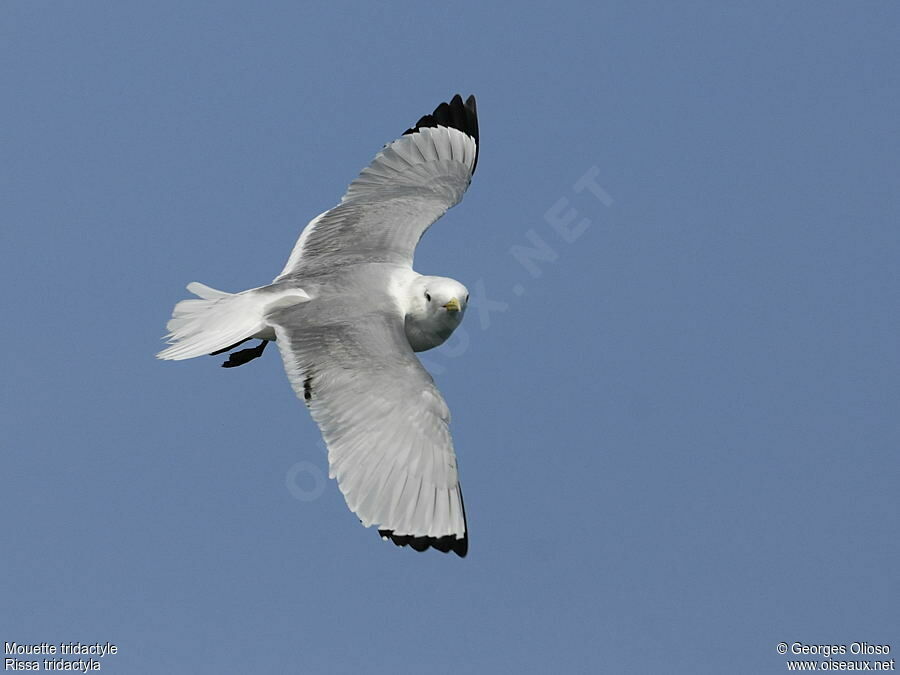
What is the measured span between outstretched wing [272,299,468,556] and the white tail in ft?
0.84

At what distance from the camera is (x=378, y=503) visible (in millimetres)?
6348

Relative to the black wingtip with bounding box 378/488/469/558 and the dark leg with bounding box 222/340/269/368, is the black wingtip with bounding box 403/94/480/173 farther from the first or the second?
the black wingtip with bounding box 378/488/469/558

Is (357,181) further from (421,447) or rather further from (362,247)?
(421,447)

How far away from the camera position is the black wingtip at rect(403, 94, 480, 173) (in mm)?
9211

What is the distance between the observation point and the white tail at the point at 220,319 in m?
6.84

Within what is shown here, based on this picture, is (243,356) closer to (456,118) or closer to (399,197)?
(399,197)

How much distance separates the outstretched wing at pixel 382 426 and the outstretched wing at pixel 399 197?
38.6 inches

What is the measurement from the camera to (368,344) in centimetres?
673

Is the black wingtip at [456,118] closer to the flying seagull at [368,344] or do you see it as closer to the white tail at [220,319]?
the flying seagull at [368,344]

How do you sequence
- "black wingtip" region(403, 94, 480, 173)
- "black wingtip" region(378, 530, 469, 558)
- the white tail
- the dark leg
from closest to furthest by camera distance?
"black wingtip" region(378, 530, 469, 558), the white tail, the dark leg, "black wingtip" region(403, 94, 480, 173)

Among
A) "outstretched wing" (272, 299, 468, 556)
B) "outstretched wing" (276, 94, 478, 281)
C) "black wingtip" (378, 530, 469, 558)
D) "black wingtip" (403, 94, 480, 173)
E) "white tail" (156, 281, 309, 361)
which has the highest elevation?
"black wingtip" (403, 94, 480, 173)

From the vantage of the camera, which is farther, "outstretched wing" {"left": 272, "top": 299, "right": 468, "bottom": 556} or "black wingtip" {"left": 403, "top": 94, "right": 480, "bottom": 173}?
"black wingtip" {"left": 403, "top": 94, "right": 480, "bottom": 173}

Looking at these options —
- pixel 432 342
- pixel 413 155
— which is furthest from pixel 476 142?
pixel 432 342

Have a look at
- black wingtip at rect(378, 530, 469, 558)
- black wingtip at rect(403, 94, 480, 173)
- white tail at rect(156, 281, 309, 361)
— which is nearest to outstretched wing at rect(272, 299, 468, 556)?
black wingtip at rect(378, 530, 469, 558)
